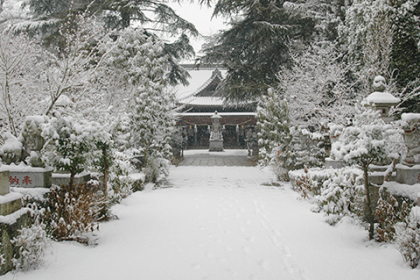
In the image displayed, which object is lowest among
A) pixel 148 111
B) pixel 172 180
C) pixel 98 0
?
pixel 172 180

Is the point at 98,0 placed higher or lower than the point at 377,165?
higher

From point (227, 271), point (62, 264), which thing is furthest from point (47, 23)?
point (227, 271)

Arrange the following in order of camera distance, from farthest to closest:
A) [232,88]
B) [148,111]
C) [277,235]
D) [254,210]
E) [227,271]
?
[232,88]
[148,111]
[254,210]
[277,235]
[227,271]

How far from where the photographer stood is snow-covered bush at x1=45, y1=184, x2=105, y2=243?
4570mm

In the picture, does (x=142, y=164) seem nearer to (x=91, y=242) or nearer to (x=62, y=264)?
(x=91, y=242)

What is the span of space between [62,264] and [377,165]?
5.03 m

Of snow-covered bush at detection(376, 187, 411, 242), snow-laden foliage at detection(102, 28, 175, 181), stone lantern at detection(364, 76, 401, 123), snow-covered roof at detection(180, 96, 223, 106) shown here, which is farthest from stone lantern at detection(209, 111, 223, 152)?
snow-covered bush at detection(376, 187, 411, 242)

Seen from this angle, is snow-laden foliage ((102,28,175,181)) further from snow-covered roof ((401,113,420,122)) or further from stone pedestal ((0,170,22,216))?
snow-covered roof ((401,113,420,122))

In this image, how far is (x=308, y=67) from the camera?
15562 millimetres

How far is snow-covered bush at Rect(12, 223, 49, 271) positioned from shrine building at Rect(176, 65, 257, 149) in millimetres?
23811

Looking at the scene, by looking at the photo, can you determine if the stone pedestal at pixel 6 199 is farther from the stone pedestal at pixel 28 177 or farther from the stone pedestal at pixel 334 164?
the stone pedestal at pixel 334 164

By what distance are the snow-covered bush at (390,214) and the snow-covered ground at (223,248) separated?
18 centimetres

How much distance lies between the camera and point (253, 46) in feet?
60.1

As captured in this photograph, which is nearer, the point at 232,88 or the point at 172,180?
the point at 172,180
